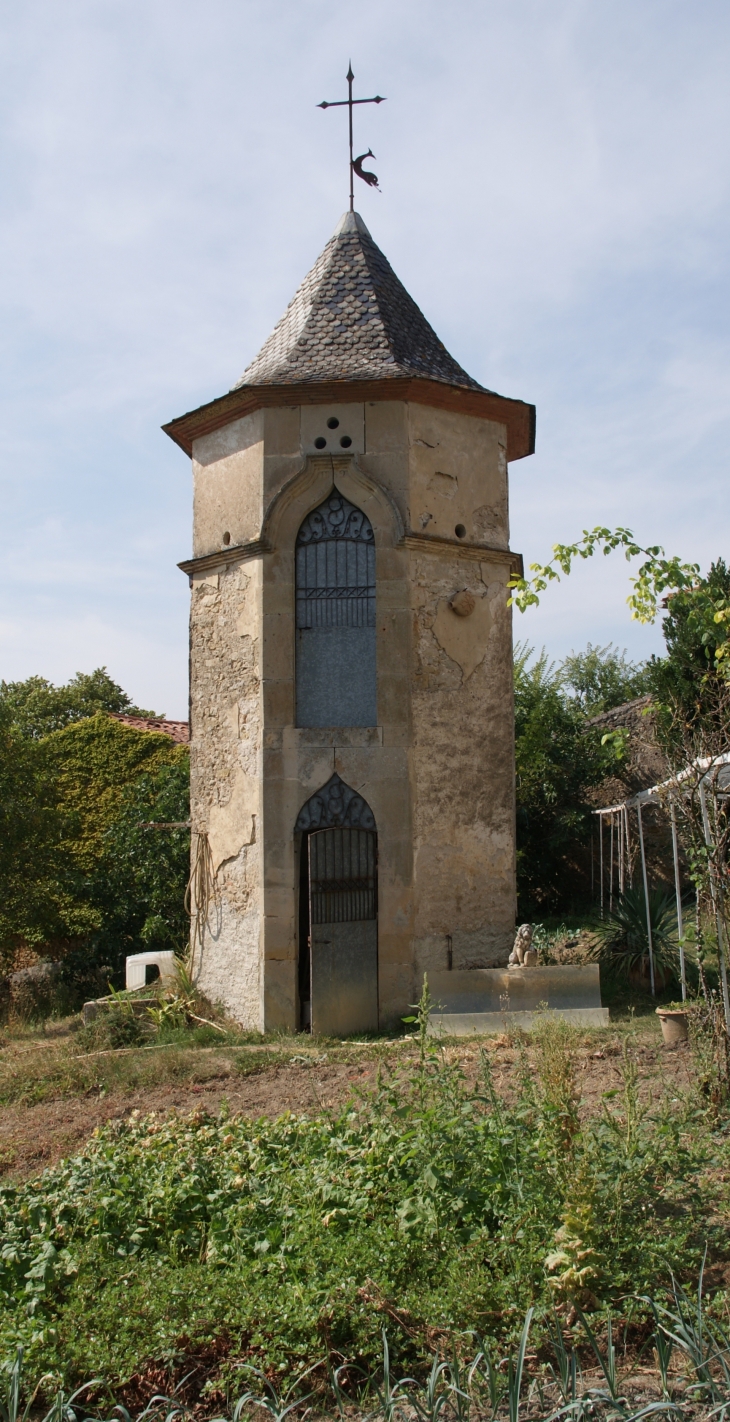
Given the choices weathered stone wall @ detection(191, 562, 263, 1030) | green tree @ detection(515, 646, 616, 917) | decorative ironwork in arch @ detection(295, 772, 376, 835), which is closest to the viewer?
decorative ironwork in arch @ detection(295, 772, 376, 835)

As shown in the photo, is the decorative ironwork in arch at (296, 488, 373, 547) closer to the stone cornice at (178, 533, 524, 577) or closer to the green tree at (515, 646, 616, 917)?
the stone cornice at (178, 533, 524, 577)

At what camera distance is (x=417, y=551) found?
10680mm

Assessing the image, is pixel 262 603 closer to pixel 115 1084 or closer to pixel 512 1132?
pixel 115 1084

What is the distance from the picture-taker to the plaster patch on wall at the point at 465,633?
1078cm

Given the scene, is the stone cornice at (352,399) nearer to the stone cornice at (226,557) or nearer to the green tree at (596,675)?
the stone cornice at (226,557)

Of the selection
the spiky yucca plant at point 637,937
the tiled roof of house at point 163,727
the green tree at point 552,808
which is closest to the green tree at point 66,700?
the tiled roof of house at point 163,727

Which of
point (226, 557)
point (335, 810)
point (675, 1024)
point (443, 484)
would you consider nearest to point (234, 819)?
point (335, 810)

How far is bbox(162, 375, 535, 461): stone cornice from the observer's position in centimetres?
1066

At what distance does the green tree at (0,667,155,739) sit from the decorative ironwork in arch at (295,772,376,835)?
57.1 feet

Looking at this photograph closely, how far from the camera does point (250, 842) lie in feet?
34.5

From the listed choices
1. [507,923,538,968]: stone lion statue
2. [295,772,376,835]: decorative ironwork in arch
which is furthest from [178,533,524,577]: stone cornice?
[507,923,538,968]: stone lion statue

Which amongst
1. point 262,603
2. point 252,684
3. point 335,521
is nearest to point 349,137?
point 335,521

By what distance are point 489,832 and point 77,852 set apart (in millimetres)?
7757

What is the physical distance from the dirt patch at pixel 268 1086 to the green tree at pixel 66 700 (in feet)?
63.1
